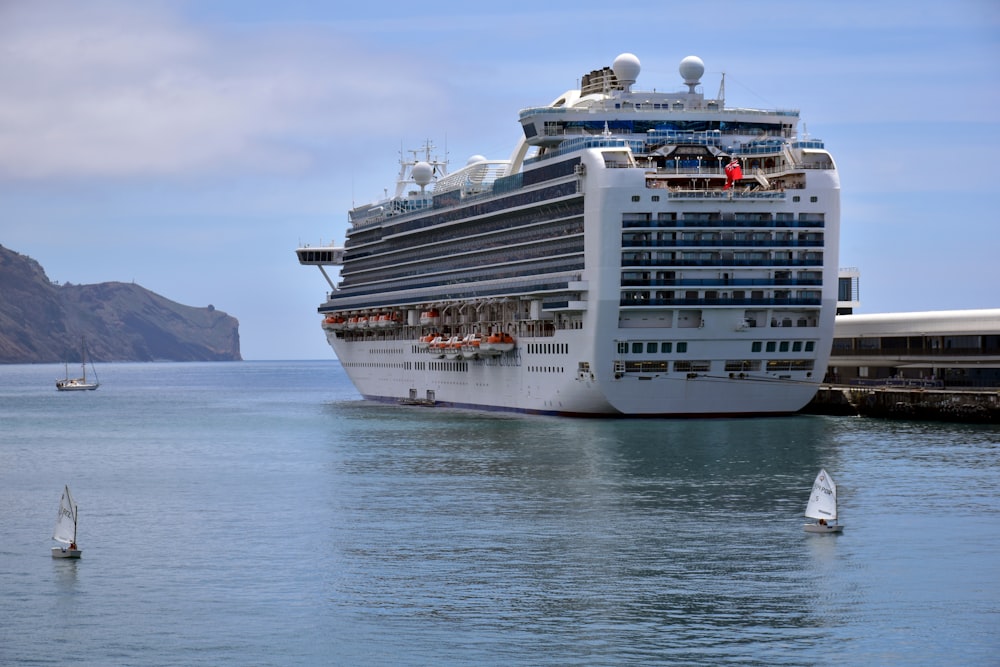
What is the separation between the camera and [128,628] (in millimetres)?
32781

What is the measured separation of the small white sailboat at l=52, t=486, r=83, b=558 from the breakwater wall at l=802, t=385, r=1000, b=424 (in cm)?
5004

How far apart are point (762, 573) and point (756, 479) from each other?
742 inches

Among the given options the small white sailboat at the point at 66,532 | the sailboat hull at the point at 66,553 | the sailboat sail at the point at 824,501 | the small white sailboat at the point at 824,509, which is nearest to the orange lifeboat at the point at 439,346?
the sailboat sail at the point at 824,501

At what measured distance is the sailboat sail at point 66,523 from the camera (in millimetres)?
41259

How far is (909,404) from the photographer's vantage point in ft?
269

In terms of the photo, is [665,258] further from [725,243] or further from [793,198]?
[793,198]

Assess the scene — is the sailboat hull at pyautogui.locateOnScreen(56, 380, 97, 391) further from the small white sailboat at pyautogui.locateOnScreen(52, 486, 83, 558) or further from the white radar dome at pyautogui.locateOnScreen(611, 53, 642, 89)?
the small white sailboat at pyautogui.locateOnScreen(52, 486, 83, 558)

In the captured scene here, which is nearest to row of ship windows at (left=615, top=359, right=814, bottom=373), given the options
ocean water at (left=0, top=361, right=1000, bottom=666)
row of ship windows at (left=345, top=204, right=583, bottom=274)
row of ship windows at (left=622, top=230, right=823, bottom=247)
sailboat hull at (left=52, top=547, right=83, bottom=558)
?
ocean water at (left=0, top=361, right=1000, bottom=666)

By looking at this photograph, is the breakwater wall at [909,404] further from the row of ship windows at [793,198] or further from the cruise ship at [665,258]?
the row of ship windows at [793,198]

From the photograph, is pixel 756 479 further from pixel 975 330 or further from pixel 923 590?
pixel 975 330

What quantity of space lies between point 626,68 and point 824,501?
50800 mm

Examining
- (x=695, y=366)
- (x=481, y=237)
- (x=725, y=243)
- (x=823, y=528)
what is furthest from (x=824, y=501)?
(x=481, y=237)

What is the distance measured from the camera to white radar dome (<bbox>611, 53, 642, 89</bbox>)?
89.5 metres

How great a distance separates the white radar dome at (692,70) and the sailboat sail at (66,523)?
55929 mm
